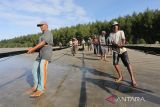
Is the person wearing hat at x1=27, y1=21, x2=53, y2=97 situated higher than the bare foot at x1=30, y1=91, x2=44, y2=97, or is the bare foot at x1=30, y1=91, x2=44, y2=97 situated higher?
the person wearing hat at x1=27, y1=21, x2=53, y2=97

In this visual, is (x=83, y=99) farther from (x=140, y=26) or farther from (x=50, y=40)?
(x=140, y=26)

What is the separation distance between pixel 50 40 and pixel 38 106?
6.66ft

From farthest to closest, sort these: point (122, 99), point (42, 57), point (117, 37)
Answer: point (117, 37), point (42, 57), point (122, 99)

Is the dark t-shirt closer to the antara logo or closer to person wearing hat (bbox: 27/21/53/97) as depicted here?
person wearing hat (bbox: 27/21/53/97)

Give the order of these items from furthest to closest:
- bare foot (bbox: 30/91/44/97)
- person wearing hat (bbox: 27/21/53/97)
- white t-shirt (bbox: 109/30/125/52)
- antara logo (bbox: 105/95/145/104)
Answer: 1. white t-shirt (bbox: 109/30/125/52)
2. person wearing hat (bbox: 27/21/53/97)
3. bare foot (bbox: 30/91/44/97)
4. antara logo (bbox: 105/95/145/104)

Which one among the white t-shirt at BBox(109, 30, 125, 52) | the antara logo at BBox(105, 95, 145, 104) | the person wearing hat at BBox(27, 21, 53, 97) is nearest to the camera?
the antara logo at BBox(105, 95, 145, 104)

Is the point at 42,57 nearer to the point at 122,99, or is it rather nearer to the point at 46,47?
the point at 46,47

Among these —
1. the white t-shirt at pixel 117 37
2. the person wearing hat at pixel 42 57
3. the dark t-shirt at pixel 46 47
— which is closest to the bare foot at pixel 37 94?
the person wearing hat at pixel 42 57

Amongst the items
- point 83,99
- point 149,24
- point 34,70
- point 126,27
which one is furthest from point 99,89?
point 126,27

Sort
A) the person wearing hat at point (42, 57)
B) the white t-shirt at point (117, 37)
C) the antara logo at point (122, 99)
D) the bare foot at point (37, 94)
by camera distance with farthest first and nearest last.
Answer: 1. the white t-shirt at point (117, 37)
2. the person wearing hat at point (42, 57)
3. the bare foot at point (37, 94)
4. the antara logo at point (122, 99)

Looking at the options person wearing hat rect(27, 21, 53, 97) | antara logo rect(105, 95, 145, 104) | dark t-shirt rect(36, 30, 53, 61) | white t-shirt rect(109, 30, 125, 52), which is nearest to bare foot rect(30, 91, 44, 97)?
person wearing hat rect(27, 21, 53, 97)

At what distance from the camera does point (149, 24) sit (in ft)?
313

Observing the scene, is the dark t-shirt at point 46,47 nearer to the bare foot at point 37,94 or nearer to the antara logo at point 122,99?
the bare foot at point 37,94

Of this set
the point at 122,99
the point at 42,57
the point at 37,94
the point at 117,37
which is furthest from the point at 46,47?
the point at 117,37
